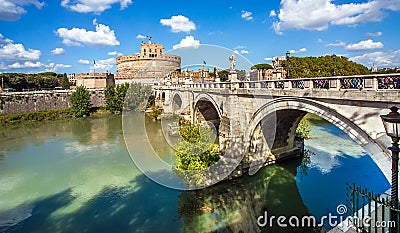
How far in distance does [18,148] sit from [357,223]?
72.6 ft

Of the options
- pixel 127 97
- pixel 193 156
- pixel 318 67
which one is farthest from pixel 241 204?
pixel 318 67

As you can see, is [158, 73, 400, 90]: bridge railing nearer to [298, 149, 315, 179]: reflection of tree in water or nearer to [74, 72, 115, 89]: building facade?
[298, 149, 315, 179]: reflection of tree in water

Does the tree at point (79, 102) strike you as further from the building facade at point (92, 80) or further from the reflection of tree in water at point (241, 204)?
the reflection of tree in water at point (241, 204)

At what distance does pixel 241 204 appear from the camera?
959 centimetres

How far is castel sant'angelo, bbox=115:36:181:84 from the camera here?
44263 millimetres

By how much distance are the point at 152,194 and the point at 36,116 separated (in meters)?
27.9

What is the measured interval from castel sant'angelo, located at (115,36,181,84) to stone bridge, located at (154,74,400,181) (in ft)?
89.6

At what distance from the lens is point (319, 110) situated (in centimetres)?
758

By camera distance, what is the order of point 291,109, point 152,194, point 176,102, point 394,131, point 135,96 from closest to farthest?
point 394,131, point 291,109, point 152,194, point 176,102, point 135,96

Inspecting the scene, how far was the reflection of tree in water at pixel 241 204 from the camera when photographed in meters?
8.29

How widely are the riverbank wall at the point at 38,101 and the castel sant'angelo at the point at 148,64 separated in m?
7.29

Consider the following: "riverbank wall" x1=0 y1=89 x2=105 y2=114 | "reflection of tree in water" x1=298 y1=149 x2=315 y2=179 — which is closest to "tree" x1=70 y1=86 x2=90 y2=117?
"riverbank wall" x1=0 y1=89 x2=105 y2=114

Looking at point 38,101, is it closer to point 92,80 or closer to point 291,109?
point 92,80

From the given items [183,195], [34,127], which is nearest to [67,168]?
[183,195]
